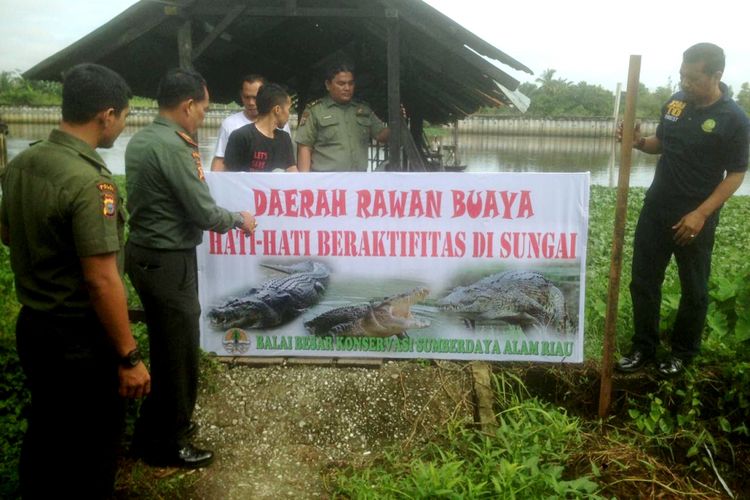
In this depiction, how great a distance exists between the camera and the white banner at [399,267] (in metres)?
3.99

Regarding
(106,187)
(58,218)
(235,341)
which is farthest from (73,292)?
(235,341)

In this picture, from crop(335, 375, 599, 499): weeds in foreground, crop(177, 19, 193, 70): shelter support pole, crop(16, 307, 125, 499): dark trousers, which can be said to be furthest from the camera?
crop(177, 19, 193, 70): shelter support pole

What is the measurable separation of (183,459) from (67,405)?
104 centimetres

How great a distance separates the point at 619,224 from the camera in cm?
360

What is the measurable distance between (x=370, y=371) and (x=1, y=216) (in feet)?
7.58

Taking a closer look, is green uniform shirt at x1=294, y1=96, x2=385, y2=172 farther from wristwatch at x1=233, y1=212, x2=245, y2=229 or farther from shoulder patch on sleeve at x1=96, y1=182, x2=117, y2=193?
shoulder patch on sleeve at x1=96, y1=182, x2=117, y2=193

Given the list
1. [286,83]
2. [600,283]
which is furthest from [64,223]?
[286,83]

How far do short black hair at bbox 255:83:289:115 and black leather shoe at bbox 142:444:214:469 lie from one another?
7.50ft

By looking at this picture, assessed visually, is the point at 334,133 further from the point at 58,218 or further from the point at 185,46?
the point at 58,218

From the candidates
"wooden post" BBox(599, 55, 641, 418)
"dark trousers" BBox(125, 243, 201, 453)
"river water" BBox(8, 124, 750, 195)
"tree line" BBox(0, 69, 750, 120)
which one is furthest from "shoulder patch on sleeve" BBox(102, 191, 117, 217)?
"tree line" BBox(0, 69, 750, 120)

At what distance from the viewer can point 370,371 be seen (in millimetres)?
4078

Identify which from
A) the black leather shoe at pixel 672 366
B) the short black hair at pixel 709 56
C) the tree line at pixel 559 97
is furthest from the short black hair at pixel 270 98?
the tree line at pixel 559 97

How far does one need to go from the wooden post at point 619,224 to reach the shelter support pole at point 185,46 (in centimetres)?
383

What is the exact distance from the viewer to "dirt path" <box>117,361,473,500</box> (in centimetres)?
325
